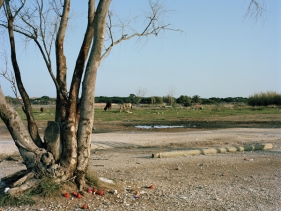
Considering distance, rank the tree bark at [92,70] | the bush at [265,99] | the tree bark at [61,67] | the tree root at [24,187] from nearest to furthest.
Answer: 1. the tree root at [24,187]
2. the tree bark at [92,70]
3. the tree bark at [61,67]
4. the bush at [265,99]

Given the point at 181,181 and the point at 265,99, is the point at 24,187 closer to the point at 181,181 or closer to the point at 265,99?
the point at 181,181

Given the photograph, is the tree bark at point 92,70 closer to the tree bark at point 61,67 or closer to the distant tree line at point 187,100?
the tree bark at point 61,67

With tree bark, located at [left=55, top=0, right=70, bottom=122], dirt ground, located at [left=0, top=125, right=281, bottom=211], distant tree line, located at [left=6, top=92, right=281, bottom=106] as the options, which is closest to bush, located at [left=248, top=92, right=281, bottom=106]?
distant tree line, located at [left=6, top=92, right=281, bottom=106]

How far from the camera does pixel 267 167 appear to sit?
970 cm

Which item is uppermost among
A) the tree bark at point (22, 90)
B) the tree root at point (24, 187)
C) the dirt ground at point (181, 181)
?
the tree bark at point (22, 90)

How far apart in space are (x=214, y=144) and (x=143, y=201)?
351 inches

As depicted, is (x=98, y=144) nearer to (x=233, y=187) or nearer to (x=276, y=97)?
(x=233, y=187)

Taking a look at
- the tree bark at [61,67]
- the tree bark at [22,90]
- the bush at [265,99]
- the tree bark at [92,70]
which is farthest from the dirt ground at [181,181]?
the bush at [265,99]

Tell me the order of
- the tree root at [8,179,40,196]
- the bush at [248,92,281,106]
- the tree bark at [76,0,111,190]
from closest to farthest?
the tree root at [8,179,40,196]
the tree bark at [76,0,111,190]
the bush at [248,92,281,106]

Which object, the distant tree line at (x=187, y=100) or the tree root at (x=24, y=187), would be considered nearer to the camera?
the tree root at (x=24, y=187)

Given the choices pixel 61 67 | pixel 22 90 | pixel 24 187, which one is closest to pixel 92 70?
pixel 61 67

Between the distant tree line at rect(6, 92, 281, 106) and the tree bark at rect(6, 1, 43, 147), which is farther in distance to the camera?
the distant tree line at rect(6, 92, 281, 106)

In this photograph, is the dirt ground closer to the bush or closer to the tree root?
the tree root

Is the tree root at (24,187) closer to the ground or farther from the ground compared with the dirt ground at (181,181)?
farther from the ground
